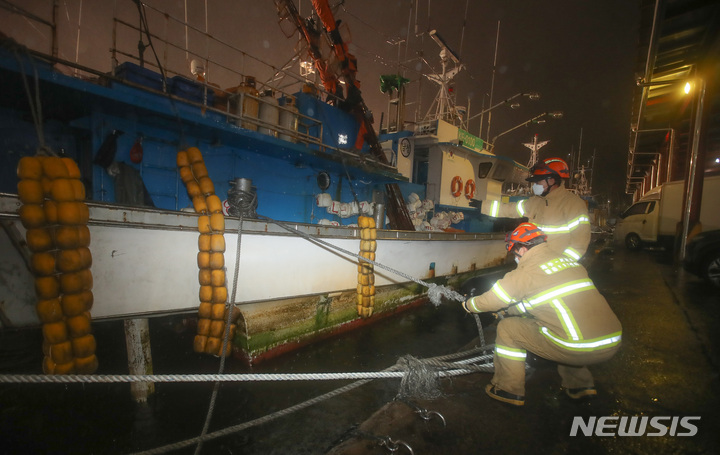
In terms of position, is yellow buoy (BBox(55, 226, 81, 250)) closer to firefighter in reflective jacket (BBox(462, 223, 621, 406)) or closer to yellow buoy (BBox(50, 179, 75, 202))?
yellow buoy (BBox(50, 179, 75, 202))

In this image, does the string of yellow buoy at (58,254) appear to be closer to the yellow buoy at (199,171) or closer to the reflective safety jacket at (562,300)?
the yellow buoy at (199,171)

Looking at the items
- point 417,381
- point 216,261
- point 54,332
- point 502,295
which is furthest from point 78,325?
point 502,295

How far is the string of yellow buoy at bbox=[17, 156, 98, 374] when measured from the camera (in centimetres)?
236

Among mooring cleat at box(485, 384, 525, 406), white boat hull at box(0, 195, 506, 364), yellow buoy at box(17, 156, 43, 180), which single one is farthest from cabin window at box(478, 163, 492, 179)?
yellow buoy at box(17, 156, 43, 180)

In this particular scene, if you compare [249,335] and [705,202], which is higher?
[705,202]

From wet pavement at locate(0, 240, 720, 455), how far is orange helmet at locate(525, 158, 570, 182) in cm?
237

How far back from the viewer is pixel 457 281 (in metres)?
9.02

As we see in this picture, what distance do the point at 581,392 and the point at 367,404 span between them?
2.28m

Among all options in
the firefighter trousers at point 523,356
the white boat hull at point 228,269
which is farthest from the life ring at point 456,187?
the firefighter trousers at point 523,356

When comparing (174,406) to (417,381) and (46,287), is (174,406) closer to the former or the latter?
(46,287)

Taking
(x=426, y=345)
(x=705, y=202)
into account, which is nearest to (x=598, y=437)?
(x=426, y=345)

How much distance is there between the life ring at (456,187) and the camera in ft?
34.0

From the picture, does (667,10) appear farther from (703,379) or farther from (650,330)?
(703,379)

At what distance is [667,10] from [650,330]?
914 centimetres
